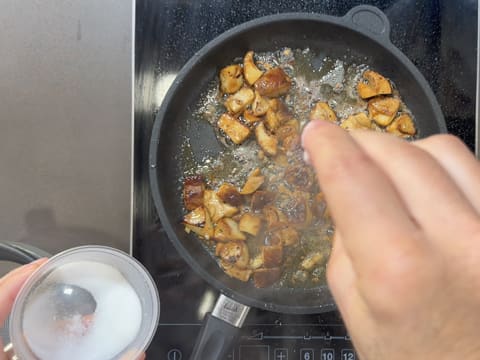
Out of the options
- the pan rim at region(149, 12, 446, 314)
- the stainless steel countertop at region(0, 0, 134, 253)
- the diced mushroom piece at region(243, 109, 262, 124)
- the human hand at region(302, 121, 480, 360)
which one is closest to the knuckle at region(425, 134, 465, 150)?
the human hand at region(302, 121, 480, 360)

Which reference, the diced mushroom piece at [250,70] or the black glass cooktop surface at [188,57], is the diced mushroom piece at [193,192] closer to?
the black glass cooktop surface at [188,57]

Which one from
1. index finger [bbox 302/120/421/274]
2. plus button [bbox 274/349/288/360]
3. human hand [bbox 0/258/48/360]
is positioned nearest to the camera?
index finger [bbox 302/120/421/274]

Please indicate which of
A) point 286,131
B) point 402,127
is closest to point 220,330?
point 286,131

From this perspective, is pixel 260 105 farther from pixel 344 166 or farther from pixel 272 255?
pixel 344 166

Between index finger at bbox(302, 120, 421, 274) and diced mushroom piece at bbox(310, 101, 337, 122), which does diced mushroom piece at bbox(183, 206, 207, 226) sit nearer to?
diced mushroom piece at bbox(310, 101, 337, 122)

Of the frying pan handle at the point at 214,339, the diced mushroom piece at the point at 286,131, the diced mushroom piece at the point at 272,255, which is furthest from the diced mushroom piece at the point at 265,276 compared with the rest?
the diced mushroom piece at the point at 286,131

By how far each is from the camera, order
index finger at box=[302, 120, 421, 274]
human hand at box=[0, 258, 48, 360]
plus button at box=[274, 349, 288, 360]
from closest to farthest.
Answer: index finger at box=[302, 120, 421, 274]
human hand at box=[0, 258, 48, 360]
plus button at box=[274, 349, 288, 360]
